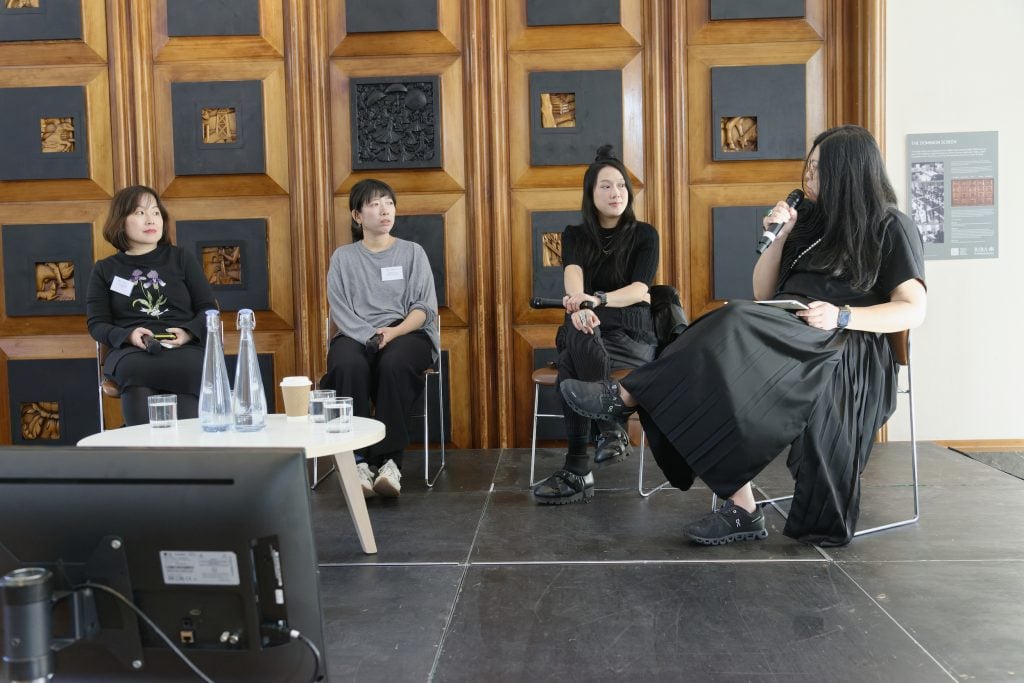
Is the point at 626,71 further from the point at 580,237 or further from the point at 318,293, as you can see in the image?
the point at 318,293

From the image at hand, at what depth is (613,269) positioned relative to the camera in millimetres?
3254

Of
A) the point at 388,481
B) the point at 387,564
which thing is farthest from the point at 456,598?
the point at 388,481

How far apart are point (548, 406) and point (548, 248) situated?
0.77m

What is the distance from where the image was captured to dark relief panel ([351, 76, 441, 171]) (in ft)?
13.5

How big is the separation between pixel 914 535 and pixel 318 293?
286 centimetres

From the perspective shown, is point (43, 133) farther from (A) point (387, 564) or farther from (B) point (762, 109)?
(B) point (762, 109)

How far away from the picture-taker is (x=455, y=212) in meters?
4.18

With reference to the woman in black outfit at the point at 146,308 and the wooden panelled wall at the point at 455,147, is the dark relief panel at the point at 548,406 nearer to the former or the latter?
the wooden panelled wall at the point at 455,147

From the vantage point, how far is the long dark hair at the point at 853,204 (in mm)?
2451

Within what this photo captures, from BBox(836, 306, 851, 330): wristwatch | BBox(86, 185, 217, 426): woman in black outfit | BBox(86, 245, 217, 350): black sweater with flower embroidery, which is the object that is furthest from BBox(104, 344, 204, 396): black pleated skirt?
BBox(836, 306, 851, 330): wristwatch

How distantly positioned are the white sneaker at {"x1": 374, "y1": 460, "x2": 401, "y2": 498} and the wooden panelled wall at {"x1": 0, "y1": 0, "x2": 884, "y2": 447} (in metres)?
1.03

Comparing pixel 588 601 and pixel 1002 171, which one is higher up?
pixel 1002 171

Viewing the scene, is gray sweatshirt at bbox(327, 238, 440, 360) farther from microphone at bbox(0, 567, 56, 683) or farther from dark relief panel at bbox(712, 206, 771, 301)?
microphone at bbox(0, 567, 56, 683)

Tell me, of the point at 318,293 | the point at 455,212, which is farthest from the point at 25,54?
the point at 455,212
